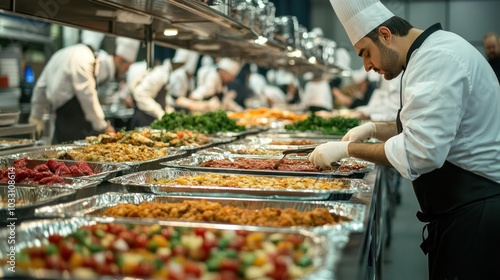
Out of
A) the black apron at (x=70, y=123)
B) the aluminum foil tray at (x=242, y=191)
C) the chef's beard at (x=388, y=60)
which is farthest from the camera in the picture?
the black apron at (x=70, y=123)

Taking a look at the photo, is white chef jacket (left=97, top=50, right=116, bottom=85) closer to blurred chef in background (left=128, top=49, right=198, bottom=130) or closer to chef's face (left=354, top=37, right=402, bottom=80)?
blurred chef in background (left=128, top=49, right=198, bottom=130)

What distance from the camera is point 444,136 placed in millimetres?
1923

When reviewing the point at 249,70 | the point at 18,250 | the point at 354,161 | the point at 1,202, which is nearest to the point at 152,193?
the point at 1,202

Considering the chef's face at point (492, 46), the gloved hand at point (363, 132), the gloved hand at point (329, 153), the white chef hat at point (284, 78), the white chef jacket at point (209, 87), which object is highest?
the chef's face at point (492, 46)

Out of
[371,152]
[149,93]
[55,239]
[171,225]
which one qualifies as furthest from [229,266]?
[149,93]

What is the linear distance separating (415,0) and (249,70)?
408 centimetres

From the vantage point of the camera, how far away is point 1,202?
1.92 meters

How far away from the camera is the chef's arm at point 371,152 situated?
214 cm

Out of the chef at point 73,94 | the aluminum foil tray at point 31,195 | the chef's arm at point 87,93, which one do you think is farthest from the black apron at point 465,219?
the chef's arm at point 87,93

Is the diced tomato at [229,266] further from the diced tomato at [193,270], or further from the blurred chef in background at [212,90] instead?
the blurred chef in background at [212,90]

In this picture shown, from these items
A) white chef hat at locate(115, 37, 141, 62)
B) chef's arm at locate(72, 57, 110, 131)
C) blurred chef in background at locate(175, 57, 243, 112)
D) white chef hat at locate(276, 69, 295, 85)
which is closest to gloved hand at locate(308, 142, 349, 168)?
chef's arm at locate(72, 57, 110, 131)

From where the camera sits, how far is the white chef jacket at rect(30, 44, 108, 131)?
15.5ft

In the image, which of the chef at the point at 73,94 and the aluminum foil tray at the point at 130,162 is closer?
the aluminum foil tray at the point at 130,162

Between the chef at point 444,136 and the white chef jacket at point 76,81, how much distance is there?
2862 millimetres
